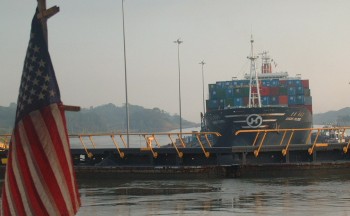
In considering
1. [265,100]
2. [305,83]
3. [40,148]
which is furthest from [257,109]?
[40,148]

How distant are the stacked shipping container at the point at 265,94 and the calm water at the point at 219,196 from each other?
4353cm

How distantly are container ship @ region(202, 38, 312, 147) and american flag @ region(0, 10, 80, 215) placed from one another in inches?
1601

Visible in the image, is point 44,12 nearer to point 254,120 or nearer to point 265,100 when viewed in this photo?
point 254,120

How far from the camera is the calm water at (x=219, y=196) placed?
17.5 metres

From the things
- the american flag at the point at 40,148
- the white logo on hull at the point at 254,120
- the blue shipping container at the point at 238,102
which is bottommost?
the american flag at the point at 40,148

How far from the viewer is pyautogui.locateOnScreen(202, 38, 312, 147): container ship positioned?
162 feet

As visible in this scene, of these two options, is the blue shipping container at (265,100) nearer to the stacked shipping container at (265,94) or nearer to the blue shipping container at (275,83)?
the stacked shipping container at (265,94)

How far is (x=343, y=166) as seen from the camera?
28.1 meters

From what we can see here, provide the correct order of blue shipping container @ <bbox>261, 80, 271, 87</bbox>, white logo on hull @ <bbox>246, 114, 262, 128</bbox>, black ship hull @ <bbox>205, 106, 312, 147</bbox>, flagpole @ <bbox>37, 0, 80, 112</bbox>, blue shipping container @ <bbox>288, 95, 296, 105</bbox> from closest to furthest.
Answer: flagpole @ <bbox>37, 0, 80, 112</bbox> → white logo on hull @ <bbox>246, 114, 262, 128</bbox> → black ship hull @ <bbox>205, 106, 312, 147</bbox> → blue shipping container @ <bbox>288, 95, 296, 105</bbox> → blue shipping container @ <bbox>261, 80, 271, 87</bbox>

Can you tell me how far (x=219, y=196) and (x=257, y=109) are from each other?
2944cm

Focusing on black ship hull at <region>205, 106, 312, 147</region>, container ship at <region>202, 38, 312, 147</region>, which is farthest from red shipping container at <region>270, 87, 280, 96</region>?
black ship hull at <region>205, 106, 312, 147</region>

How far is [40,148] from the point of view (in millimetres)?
6168

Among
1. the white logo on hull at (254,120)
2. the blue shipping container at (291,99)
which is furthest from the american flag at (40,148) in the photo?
the blue shipping container at (291,99)

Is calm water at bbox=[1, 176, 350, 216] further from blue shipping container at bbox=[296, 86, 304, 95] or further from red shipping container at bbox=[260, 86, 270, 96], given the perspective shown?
blue shipping container at bbox=[296, 86, 304, 95]
